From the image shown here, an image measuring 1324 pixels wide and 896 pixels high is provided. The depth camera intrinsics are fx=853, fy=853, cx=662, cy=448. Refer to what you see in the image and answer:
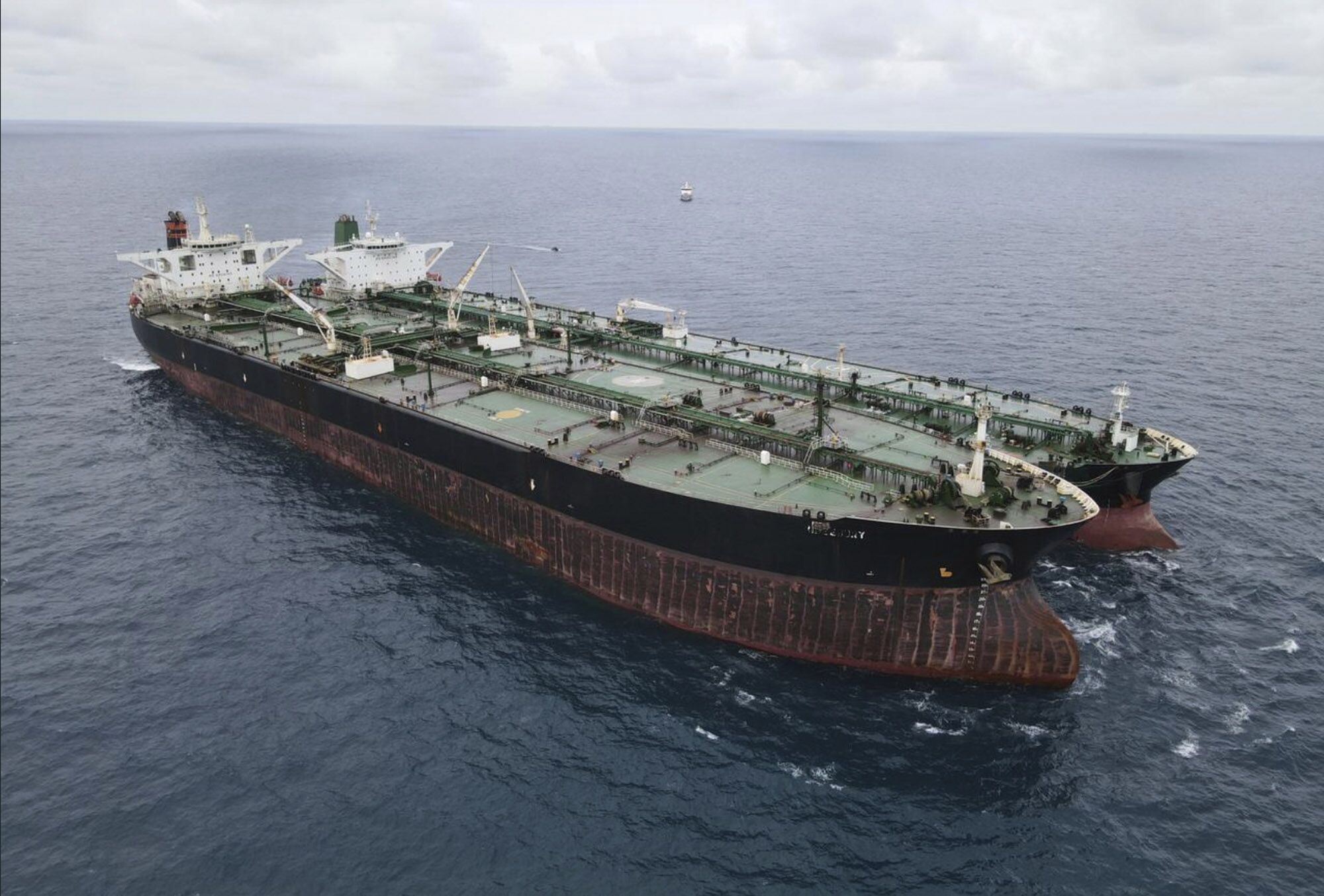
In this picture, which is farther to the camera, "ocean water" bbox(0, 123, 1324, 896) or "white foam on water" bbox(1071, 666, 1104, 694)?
"white foam on water" bbox(1071, 666, 1104, 694)

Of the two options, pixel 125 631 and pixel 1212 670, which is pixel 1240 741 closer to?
pixel 1212 670

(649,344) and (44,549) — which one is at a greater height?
(649,344)

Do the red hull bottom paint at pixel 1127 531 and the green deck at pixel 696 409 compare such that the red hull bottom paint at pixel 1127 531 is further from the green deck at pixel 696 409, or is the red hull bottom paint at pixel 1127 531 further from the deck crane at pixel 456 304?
the deck crane at pixel 456 304

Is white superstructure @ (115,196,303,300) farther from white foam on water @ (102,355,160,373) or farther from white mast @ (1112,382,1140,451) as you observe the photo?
white mast @ (1112,382,1140,451)

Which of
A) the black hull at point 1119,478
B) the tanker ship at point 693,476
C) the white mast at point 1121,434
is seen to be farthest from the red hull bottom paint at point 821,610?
the white mast at point 1121,434

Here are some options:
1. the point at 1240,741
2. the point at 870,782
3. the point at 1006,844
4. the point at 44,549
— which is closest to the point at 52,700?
the point at 44,549

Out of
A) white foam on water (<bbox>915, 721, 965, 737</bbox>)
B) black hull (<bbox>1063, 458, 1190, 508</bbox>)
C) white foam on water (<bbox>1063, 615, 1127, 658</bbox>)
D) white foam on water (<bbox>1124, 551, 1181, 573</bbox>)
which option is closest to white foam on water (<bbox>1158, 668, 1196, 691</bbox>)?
white foam on water (<bbox>1063, 615, 1127, 658</bbox>)

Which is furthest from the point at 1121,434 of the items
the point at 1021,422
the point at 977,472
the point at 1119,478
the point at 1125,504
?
the point at 977,472
